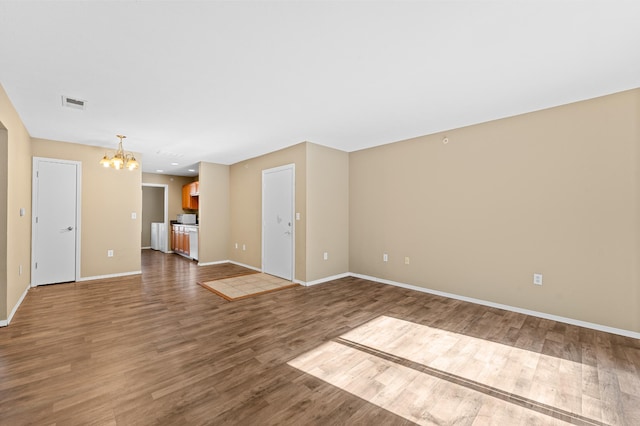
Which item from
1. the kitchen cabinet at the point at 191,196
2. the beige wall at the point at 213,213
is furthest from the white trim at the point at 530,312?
the kitchen cabinet at the point at 191,196

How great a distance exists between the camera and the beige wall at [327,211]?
481 centimetres

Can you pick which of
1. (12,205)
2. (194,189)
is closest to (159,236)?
(194,189)

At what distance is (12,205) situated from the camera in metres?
3.21

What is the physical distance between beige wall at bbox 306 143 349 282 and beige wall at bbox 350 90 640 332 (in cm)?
91

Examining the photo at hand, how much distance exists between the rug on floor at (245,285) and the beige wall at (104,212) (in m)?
2.01

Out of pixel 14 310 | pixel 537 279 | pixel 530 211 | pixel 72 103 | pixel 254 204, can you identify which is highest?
pixel 72 103

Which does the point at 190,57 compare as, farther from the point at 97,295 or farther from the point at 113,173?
the point at 113,173

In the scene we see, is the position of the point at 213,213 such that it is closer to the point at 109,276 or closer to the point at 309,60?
the point at 109,276

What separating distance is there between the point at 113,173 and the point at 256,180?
2690 mm

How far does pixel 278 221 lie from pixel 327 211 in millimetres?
991

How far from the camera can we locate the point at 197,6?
5.55 feet

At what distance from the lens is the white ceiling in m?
1.76

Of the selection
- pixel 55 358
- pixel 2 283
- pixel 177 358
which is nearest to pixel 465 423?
pixel 177 358

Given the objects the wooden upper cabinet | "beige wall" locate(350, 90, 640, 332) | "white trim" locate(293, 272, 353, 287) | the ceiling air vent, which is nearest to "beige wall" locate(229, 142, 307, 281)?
"white trim" locate(293, 272, 353, 287)
